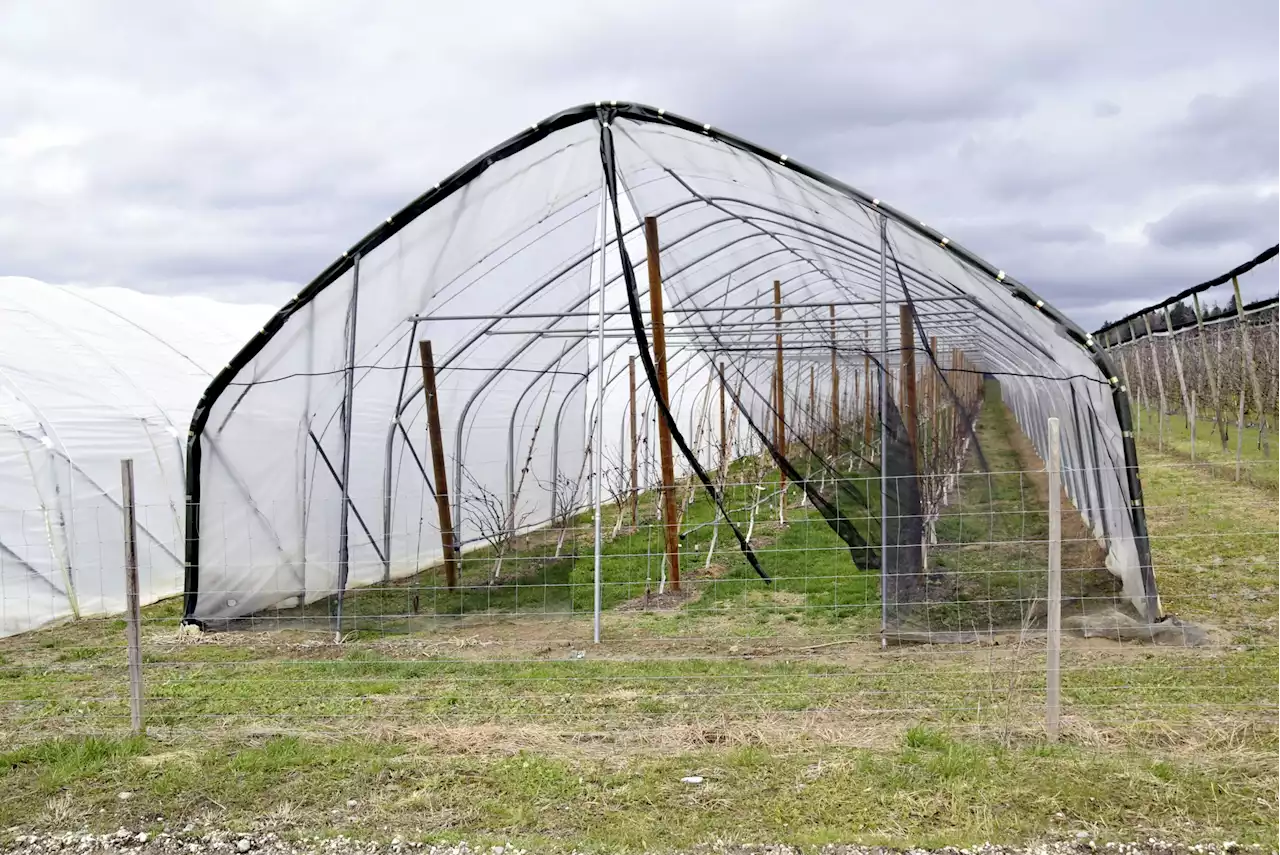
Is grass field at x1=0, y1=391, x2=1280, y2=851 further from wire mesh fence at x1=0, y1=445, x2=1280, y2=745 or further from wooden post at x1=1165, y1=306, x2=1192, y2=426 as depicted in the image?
wooden post at x1=1165, y1=306, x2=1192, y2=426

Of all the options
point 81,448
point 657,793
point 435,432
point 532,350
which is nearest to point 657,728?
point 657,793

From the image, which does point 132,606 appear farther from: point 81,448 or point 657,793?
point 81,448

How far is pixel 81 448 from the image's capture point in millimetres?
10586

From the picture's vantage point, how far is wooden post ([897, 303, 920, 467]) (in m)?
8.10

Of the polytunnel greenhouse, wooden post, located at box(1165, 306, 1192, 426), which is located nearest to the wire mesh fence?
the polytunnel greenhouse

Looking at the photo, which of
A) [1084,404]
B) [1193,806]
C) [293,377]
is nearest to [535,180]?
[293,377]

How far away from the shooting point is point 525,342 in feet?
39.4

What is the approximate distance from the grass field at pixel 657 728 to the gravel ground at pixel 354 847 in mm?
82

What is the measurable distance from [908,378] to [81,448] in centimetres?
812

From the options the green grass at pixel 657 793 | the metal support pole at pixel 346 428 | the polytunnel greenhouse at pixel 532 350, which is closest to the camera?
the green grass at pixel 657 793

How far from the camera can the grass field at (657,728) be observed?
4.34 metres

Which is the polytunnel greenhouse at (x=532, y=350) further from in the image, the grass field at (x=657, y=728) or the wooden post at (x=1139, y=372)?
the wooden post at (x=1139, y=372)

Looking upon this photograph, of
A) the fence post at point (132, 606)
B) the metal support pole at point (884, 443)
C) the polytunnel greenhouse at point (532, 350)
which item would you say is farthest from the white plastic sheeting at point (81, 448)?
the metal support pole at point (884, 443)

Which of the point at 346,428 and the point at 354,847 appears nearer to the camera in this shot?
the point at 354,847
